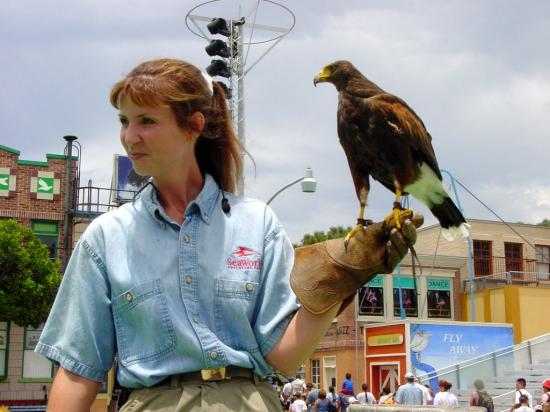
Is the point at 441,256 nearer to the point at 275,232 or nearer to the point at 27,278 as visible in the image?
the point at 27,278

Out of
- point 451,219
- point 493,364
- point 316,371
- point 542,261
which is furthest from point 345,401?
point 542,261

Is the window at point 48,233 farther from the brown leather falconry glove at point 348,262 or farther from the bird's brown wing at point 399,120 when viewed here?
the brown leather falconry glove at point 348,262

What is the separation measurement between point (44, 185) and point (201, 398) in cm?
2833

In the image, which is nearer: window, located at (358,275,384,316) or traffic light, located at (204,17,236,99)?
traffic light, located at (204,17,236,99)

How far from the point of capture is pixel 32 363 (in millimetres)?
27594

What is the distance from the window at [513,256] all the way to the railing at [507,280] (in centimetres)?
142

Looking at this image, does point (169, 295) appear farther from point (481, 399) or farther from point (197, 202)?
point (481, 399)

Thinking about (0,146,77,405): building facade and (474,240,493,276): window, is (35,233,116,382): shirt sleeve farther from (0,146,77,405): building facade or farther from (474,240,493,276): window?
(474,240,493,276): window

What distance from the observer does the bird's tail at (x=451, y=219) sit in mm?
3783

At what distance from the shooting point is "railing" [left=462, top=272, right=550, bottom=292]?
112 feet

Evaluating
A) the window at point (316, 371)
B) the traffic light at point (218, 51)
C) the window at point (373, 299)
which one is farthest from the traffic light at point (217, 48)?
the window at point (316, 371)

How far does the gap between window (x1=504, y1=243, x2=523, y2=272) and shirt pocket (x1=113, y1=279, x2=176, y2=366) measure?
3712 centimetres

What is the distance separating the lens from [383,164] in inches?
120

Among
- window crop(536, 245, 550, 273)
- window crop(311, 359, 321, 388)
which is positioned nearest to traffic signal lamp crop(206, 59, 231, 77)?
window crop(311, 359, 321, 388)
